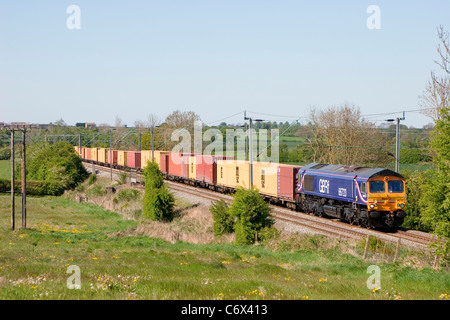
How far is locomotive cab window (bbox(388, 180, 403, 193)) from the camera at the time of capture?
28172 millimetres

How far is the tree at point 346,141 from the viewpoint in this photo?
192 ft

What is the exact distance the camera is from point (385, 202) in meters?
27.8

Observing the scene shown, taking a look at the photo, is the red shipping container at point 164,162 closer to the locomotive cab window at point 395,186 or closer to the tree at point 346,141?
the tree at point 346,141

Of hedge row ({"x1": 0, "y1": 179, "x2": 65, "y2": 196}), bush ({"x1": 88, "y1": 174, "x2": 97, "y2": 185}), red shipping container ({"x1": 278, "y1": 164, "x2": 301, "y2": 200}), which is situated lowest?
hedge row ({"x1": 0, "y1": 179, "x2": 65, "y2": 196})

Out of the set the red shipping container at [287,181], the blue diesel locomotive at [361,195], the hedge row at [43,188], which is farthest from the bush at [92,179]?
the blue diesel locomotive at [361,195]

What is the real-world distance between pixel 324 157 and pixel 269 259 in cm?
4136

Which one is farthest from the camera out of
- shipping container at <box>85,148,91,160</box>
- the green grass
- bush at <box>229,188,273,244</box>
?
shipping container at <box>85,148,91,160</box>

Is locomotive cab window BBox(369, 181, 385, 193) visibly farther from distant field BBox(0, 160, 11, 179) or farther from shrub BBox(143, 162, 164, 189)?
distant field BBox(0, 160, 11, 179)

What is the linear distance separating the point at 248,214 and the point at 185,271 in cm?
1113

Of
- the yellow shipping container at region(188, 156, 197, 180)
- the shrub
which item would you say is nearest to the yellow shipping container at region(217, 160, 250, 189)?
the yellow shipping container at region(188, 156, 197, 180)

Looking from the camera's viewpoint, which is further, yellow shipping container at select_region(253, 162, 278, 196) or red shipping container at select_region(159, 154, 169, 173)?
red shipping container at select_region(159, 154, 169, 173)
